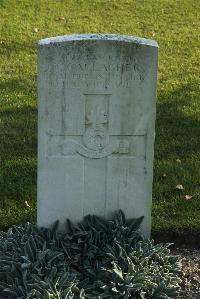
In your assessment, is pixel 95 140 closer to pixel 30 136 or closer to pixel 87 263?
pixel 87 263

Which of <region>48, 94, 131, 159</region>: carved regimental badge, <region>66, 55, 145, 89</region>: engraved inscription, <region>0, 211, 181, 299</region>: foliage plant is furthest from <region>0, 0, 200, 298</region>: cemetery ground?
<region>66, 55, 145, 89</region>: engraved inscription

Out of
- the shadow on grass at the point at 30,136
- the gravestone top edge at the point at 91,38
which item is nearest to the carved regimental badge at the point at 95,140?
the gravestone top edge at the point at 91,38

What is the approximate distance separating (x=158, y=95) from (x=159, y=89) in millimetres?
240

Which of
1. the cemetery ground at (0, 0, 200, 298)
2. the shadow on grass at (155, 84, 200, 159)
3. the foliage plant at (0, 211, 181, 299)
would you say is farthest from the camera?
the shadow on grass at (155, 84, 200, 159)

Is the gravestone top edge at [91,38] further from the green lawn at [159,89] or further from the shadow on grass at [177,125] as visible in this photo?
the shadow on grass at [177,125]

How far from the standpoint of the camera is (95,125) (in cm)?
459

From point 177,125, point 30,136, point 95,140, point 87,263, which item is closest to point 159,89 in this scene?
point 177,125

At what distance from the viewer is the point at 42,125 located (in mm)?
4547

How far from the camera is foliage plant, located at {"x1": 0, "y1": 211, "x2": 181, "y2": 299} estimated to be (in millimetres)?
4320

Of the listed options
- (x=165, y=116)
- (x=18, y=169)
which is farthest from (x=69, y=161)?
(x=165, y=116)

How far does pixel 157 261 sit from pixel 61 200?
79cm

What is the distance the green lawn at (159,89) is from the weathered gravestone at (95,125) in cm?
89

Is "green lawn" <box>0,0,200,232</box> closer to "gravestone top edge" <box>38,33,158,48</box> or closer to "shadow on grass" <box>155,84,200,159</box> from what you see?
"shadow on grass" <box>155,84,200,159</box>

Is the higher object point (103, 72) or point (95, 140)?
point (103, 72)
